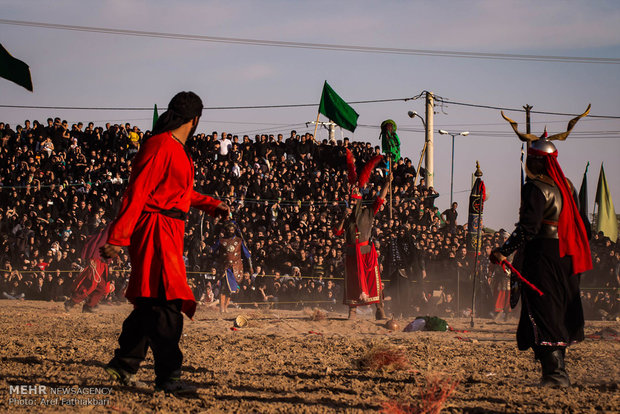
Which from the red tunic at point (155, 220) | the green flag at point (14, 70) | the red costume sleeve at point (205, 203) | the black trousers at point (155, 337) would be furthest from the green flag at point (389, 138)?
the black trousers at point (155, 337)

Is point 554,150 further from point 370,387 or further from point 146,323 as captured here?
point 146,323

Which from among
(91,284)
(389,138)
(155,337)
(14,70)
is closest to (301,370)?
(155,337)

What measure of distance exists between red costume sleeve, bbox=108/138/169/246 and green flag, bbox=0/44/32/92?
5.50 meters

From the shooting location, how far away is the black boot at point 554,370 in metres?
5.74

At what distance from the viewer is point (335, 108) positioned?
21703 millimetres

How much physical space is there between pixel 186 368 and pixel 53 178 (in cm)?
1370

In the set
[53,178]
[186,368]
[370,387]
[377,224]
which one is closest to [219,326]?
[186,368]

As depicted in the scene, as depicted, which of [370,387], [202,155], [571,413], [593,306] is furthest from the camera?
[202,155]

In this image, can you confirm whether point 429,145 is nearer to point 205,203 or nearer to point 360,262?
point 360,262

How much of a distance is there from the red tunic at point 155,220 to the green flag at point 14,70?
5497mm

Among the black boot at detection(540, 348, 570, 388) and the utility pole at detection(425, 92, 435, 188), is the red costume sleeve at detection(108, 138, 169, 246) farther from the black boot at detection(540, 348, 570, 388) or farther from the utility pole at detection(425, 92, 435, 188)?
the utility pole at detection(425, 92, 435, 188)

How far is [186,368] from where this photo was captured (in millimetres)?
6328

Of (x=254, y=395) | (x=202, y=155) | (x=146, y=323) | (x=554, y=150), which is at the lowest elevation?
(x=254, y=395)

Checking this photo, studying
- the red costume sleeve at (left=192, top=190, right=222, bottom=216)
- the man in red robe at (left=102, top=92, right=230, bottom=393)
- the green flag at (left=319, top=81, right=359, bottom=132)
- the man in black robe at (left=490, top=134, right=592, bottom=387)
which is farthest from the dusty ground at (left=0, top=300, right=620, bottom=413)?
the green flag at (left=319, top=81, right=359, bottom=132)
